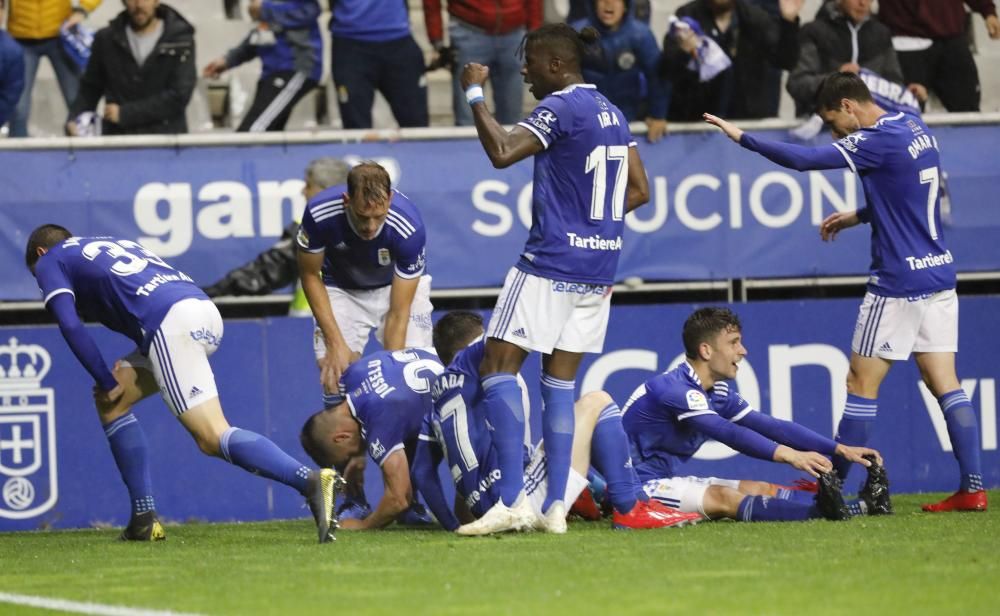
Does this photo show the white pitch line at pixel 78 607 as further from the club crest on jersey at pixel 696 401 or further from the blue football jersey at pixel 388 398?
the club crest on jersey at pixel 696 401

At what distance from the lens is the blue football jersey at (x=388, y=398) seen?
826 centimetres

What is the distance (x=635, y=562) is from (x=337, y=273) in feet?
10.9

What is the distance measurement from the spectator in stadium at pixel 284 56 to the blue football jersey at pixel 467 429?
434 centimetres

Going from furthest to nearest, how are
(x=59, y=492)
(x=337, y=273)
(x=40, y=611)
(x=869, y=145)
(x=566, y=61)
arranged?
(x=59, y=492), (x=337, y=273), (x=869, y=145), (x=566, y=61), (x=40, y=611)

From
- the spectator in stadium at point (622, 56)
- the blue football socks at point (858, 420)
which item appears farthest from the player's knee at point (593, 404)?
the spectator in stadium at point (622, 56)

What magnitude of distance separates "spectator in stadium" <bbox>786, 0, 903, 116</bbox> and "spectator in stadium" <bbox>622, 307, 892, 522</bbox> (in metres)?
3.92

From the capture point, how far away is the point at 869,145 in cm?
853

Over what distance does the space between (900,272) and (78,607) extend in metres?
4.73

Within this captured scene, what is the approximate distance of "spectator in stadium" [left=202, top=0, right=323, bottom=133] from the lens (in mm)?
11906

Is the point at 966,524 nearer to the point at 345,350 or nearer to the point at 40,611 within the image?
the point at 345,350

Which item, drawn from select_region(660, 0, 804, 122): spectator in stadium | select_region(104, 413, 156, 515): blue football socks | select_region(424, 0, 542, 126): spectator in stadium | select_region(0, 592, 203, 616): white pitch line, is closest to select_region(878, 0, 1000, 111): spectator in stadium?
select_region(660, 0, 804, 122): spectator in stadium

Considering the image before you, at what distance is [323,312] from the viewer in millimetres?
8812

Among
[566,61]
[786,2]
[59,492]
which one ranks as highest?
[786,2]

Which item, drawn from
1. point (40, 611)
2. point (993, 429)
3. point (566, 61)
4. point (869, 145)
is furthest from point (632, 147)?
point (993, 429)
